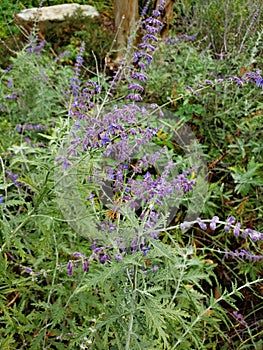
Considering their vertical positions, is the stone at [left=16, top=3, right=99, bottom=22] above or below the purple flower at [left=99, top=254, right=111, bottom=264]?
below

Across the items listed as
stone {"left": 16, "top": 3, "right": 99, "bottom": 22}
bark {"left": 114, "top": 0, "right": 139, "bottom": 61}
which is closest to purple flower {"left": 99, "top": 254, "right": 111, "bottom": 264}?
bark {"left": 114, "top": 0, "right": 139, "bottom": 61}

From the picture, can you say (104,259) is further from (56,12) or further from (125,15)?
(56,12)

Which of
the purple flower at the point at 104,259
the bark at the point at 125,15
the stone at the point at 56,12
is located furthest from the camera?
the stone at the point at 56,12

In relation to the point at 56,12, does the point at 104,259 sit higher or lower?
higher

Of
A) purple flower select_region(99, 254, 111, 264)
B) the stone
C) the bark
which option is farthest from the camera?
the stone

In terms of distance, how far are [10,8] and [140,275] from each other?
277 inches

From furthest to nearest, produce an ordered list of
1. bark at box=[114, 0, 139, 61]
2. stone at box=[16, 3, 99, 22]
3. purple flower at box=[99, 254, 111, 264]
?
stone at box=[16, 3, 99, 22] → bark at box=[114, 0, 139, 61] → purple flower at box=[99, 254, 111, 264]

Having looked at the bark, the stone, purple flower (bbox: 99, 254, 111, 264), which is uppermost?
purple flower (bbox: 99, 254, 111, 264)

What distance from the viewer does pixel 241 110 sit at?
12.6ft

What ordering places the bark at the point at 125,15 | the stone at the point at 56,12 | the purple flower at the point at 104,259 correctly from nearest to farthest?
the purple flower at the point at 104,259 < the bark at the point at 125,15 < the stone at the point at 56,12

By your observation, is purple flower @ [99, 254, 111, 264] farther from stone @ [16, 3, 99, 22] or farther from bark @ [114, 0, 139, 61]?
stone @ [16, 3, 99, 22]

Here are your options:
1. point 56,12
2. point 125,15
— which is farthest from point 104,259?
point 56,12

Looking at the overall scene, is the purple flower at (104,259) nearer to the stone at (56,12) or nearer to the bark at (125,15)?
the bark at (125,15)

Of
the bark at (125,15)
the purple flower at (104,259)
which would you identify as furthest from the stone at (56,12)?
the purple flower at (104,259)
